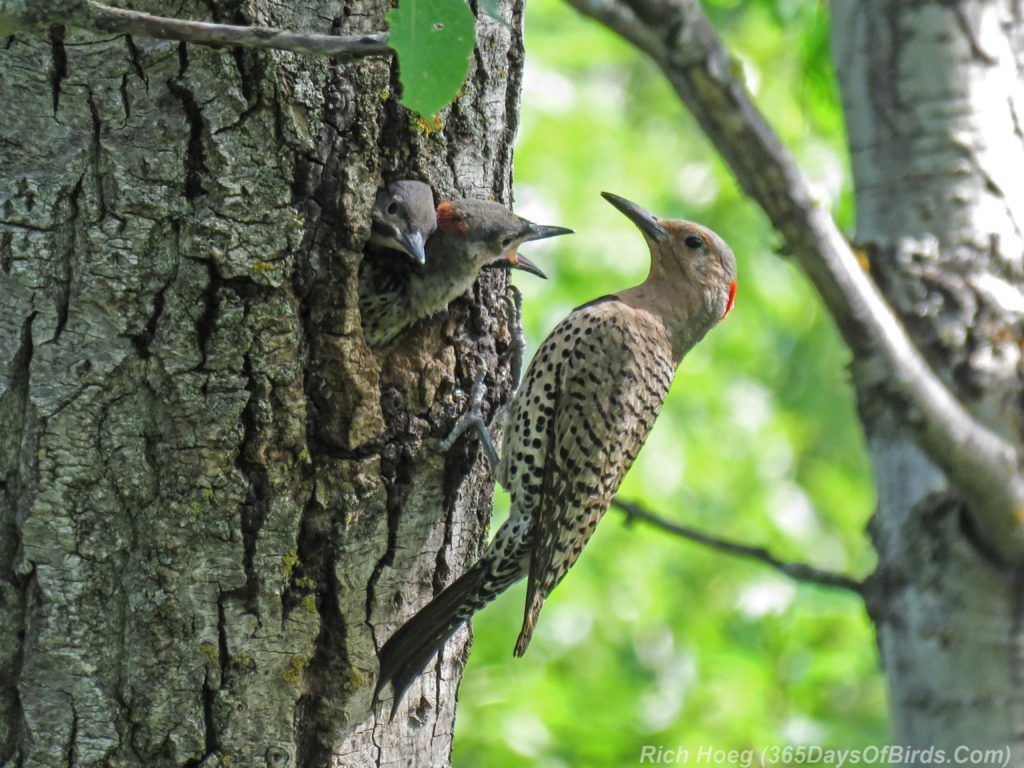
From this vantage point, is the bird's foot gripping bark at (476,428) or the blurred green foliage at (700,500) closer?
the bird's foot gripping bark at (476,428)

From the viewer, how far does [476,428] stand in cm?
296

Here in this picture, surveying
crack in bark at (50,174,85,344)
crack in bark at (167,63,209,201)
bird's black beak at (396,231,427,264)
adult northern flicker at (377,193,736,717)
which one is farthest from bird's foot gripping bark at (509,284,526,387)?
crack in bark at (50,174,85,344)

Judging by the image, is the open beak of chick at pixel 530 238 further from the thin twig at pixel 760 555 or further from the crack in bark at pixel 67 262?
the crack in bark at pixel 67 262

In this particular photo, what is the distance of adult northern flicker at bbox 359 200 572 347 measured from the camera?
10.1 feet

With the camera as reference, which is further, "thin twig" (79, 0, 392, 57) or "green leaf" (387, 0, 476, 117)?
"thin twig" (79, 0, 392, 57)

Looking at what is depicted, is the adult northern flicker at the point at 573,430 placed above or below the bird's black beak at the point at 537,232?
below

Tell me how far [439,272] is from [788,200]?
5.12ft

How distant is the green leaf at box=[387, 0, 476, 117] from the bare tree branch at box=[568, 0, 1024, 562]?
0.70 feet

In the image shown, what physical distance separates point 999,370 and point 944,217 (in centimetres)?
39

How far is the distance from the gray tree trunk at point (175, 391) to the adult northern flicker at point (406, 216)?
252 millimetres

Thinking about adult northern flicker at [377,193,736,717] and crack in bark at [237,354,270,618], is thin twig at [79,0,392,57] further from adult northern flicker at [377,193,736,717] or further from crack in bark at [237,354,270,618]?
adult northern flicker at [377,193,736,717]

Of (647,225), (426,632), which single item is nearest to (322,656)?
(426,632)

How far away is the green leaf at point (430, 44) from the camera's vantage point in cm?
170

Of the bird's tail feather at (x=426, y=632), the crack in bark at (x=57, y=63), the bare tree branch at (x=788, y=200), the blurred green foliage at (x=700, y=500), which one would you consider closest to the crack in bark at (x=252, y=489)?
the bird's tail feather at (x=426, y=632)
